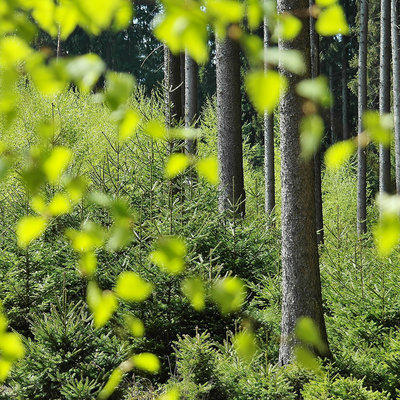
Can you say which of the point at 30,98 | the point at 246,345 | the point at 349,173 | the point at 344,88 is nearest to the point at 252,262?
the point at 246,345

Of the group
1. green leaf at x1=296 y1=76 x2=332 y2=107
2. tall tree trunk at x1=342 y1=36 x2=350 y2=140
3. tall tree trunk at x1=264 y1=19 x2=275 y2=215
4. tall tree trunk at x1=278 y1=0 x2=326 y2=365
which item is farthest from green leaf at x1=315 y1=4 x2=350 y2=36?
tall tree trunk at x1=342 y1=36 x2=350 y2=140

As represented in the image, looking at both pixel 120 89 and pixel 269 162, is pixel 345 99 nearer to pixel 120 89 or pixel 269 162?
pixel 269 162

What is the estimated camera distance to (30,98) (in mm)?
15305

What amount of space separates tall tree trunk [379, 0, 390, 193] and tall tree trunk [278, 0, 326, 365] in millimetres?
7780

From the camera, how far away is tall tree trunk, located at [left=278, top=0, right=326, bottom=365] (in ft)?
15.4

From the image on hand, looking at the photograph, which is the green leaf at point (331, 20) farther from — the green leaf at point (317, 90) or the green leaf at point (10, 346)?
the green leaf at point (10, 346)

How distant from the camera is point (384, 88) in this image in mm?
12297

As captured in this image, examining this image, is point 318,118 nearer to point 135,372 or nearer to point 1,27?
point 1,27

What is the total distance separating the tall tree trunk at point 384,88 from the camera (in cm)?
1209

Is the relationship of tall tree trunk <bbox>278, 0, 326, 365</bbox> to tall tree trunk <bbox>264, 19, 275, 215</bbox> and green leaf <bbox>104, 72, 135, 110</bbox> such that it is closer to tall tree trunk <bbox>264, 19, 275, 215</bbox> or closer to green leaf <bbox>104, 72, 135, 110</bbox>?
green leaf <bbox>104, 72, 135, 110</bbox>

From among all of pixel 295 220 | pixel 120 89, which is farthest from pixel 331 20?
pixel 295 220

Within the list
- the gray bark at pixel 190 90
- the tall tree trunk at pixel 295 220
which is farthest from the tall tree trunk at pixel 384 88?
the tall tree trunk at pixel 295 220

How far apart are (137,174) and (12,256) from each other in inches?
66.5

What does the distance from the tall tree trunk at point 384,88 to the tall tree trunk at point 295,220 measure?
25.5 ft
